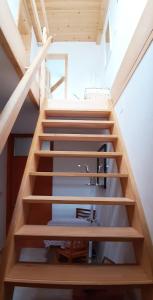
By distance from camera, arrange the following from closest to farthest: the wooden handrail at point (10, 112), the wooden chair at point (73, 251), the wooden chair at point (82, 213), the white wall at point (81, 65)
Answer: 1. the wooden handrail at point (10, 112)
2. the wooden chair at point (73, 251)
3. the wooden chair at point (82, 213)
4. the white wall at point (81, 65)

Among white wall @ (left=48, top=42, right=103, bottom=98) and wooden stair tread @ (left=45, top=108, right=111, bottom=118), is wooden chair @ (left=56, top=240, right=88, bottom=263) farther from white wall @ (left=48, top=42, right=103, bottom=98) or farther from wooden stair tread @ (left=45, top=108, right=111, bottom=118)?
white wall @ (left=48, top=42, right=103, bottom=98)

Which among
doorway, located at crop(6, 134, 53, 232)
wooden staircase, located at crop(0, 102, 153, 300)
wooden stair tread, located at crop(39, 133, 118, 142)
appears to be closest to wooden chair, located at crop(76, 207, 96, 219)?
doorway, located at crop(6, 134, 53, 232)

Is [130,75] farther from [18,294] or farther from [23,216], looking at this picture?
[18,294]

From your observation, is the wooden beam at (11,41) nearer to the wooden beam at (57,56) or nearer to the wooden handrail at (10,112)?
the wooden handrail at (10,112)

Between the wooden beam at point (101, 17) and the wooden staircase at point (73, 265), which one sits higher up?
the wooden beam at point (101, 17)

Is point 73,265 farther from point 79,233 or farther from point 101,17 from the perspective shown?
point 101,17

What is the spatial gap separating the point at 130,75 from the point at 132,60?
13 centimetres

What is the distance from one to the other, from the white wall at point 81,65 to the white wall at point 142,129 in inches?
141

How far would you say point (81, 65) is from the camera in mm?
6039

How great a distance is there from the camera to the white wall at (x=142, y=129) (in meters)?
1.72

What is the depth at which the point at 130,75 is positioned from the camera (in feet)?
7.94

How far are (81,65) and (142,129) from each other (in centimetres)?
447

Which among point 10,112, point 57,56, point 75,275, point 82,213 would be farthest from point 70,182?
point 10,112

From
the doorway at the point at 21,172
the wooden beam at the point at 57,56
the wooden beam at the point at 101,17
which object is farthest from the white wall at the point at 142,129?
the wooden beam at the point at 57,56
